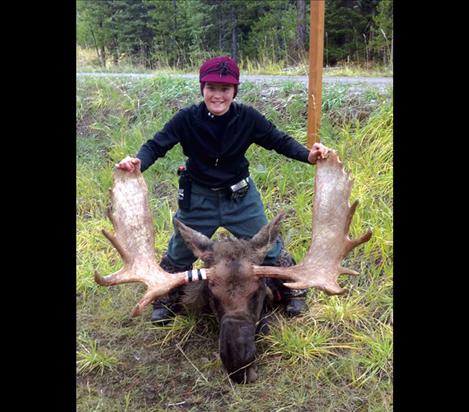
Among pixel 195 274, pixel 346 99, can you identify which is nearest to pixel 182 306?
pixel 195 274

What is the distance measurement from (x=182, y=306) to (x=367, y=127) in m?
3.14

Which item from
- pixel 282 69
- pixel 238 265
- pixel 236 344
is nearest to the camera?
pixel 236 344

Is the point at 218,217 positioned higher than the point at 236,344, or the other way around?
the point at 218,217

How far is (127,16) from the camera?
17547mm

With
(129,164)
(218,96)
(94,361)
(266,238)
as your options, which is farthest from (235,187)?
(94,361)

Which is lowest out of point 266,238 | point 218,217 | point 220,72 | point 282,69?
point 266,238

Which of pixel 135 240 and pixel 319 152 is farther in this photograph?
pixel 319 152

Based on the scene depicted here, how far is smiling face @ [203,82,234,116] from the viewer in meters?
3.58

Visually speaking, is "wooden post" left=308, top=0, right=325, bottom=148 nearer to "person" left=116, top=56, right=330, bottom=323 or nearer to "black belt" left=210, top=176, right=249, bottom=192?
"person" left=116, top=56, right=330, bottom=323

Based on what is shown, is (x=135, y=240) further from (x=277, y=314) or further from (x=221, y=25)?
(x=221, y=25)

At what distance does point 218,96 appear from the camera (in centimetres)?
359

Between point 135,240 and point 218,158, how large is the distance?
34.4 inches
